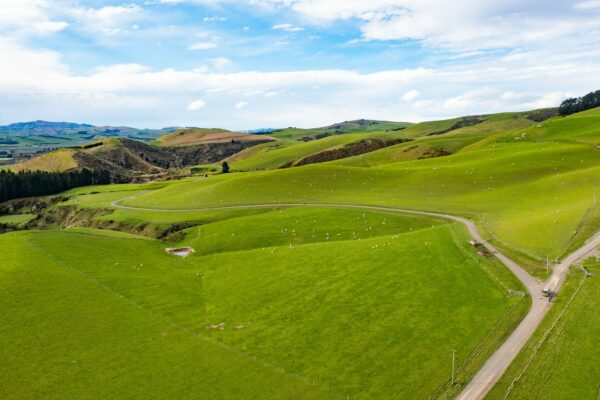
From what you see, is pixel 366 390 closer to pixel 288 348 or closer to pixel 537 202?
pixel 288 348

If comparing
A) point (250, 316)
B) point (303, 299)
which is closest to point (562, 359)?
point (303, 299)

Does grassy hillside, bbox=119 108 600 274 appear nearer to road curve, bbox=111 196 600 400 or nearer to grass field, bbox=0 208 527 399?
road curve, bbox=111 196 600 400

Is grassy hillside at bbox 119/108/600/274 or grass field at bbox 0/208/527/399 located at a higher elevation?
grassy hillside at bbox 119/108/600/274

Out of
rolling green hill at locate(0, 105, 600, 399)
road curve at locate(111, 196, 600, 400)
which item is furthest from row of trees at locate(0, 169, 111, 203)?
road curve at locate(111, 196, 600, 400)

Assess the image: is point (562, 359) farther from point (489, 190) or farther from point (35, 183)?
point (35, 183)

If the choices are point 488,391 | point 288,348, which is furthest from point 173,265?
point 488,391

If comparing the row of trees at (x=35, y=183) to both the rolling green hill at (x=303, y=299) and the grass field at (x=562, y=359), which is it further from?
the grass field at (x=562, y=359)
